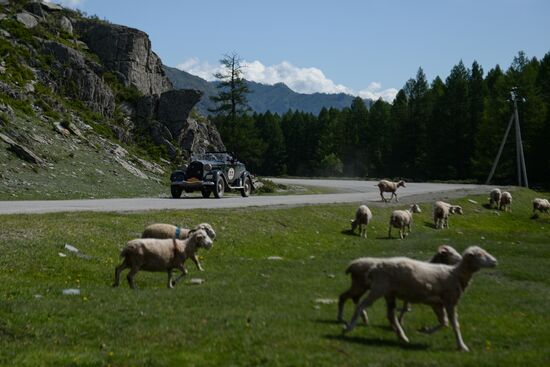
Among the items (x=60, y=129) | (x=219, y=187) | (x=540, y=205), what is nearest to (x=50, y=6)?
(x=60, y=129)

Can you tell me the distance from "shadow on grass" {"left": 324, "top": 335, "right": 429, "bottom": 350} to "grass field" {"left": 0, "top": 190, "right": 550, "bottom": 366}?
0.02 m

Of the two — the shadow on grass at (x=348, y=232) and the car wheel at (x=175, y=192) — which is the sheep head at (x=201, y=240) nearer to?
the shadow on grass at (x=348, y=232)

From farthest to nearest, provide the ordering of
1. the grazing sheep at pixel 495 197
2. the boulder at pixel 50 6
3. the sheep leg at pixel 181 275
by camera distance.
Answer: the boulder at pixel 50 6, the grazing sheep at pixel 495 197, the sheep leg at pixel 181 275

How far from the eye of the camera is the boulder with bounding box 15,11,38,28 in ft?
209

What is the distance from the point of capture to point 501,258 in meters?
25.4

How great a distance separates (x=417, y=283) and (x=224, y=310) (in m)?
4.39

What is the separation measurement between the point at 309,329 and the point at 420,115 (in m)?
134

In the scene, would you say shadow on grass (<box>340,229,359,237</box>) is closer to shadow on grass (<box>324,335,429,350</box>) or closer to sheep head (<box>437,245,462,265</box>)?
sheep head (<box>437,245,462,265</box>)

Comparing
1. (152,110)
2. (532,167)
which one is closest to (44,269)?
(152,110)

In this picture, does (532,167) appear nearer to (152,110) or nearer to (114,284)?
(152,110)

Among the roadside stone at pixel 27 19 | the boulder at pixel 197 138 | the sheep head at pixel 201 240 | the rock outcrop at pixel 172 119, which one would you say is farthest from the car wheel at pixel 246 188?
the roadside stone at pixel 27 19

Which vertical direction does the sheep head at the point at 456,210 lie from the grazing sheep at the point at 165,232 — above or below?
below

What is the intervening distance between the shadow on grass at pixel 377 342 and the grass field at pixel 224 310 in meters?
0.02

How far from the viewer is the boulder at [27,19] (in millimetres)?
63750
